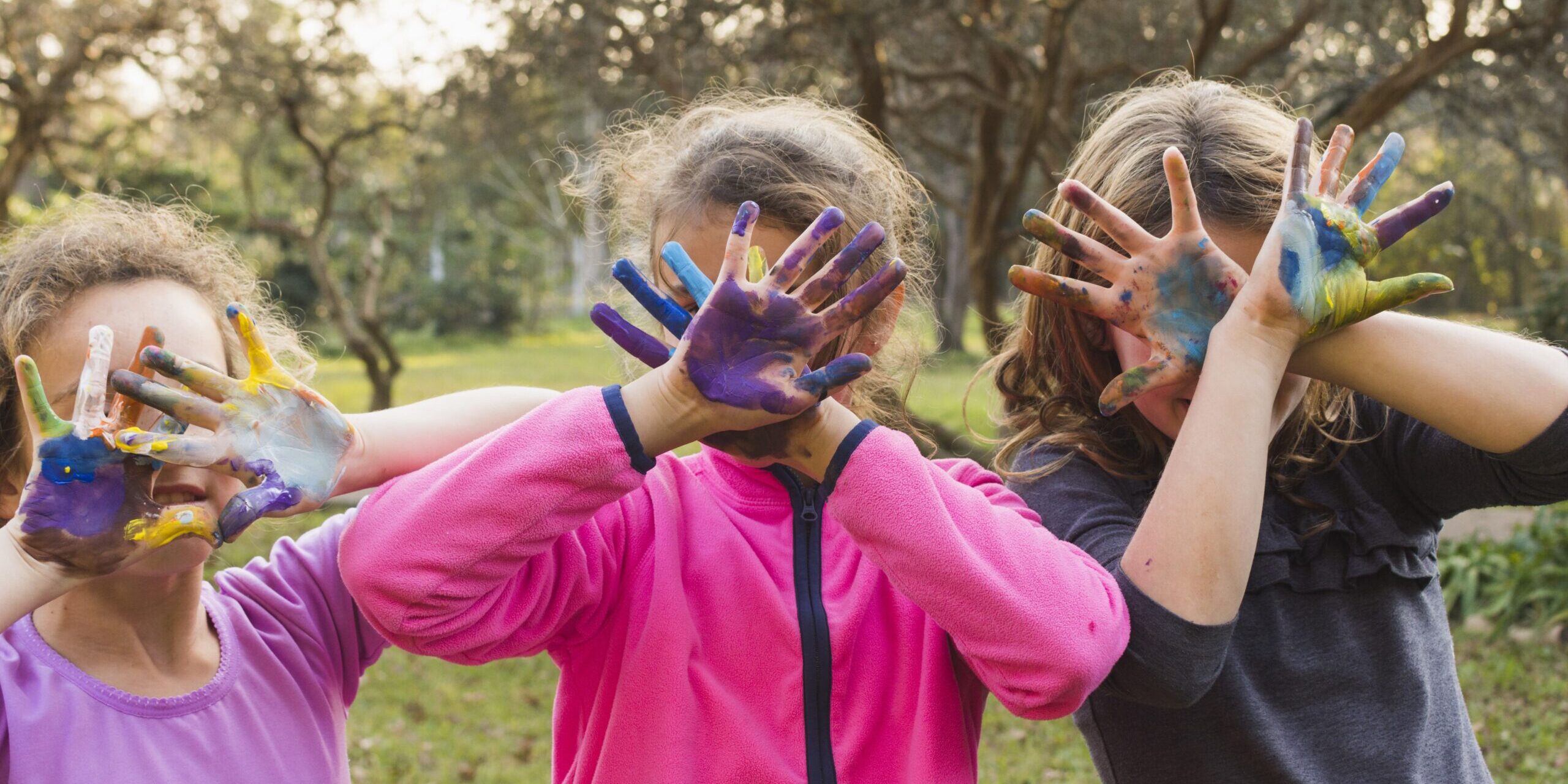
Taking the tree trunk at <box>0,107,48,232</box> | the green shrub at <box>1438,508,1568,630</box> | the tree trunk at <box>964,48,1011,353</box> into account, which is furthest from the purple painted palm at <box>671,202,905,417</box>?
the tree trunk at <box>0,107,48,232</box>

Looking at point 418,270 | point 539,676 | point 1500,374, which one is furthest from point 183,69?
point 418,270

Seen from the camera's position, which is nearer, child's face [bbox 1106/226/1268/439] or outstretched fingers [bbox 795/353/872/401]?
outstretched fingers [bbox 795/353/872/401]

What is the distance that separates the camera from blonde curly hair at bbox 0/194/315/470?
168 centimetres

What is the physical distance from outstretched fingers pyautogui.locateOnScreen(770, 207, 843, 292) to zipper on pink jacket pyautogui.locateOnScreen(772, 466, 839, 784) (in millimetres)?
278

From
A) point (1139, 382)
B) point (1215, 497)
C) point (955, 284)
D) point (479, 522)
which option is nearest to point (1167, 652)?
point (1215, 497)

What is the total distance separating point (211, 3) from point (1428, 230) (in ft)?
63.3

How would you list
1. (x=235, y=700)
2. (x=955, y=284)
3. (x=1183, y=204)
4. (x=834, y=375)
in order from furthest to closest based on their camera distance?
(x=955, y=284) → (x=235, y=700) → (x=1183, y=204) → (x=834, y=375)

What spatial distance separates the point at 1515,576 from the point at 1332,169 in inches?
210

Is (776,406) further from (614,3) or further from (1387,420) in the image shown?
(614,3)

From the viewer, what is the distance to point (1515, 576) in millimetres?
5867

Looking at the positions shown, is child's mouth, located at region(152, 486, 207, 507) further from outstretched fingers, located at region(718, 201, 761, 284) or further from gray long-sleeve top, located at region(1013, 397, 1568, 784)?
gray long-sleeve top, located at region(1013, 397, 1568, 784)

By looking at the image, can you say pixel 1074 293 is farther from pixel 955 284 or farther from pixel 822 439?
pixel 955 284

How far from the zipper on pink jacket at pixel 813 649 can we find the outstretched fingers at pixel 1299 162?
710 mm

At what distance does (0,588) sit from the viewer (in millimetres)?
1440
